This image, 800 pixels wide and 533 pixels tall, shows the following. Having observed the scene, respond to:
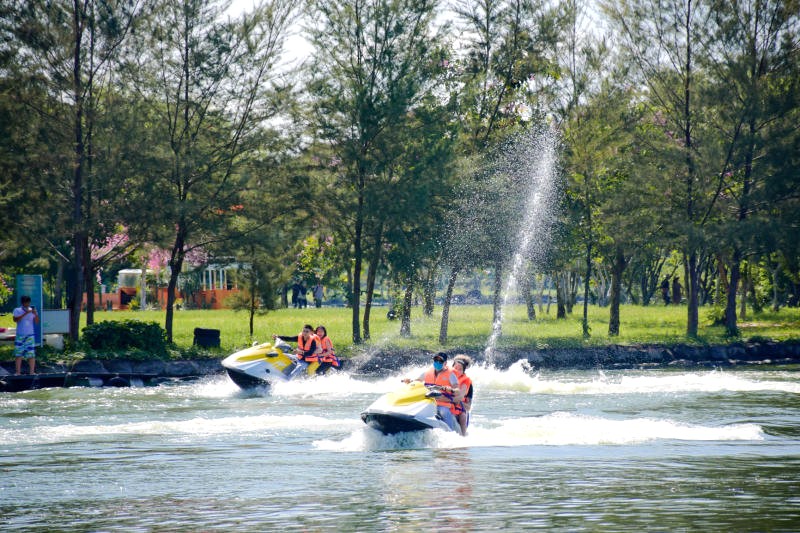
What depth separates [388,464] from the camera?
17.6 m

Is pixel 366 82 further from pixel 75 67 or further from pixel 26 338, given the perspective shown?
pixel 26 338

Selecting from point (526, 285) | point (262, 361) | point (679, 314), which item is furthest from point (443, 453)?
point (679, 314)

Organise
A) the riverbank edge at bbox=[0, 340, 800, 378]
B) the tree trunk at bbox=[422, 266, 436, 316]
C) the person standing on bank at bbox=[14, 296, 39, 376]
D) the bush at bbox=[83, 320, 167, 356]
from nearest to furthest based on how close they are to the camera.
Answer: the person standing on bank at bbox=[14, 296, 39, 376], the riverbank edge at bbox=[0, 340, 800, 378], the bush at bbox=[83, 320, 167, 356], the tree trunk at bbox=[422, 266, 436, 316]

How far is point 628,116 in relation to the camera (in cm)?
4456

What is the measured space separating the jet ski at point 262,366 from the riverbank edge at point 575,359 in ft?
17.6

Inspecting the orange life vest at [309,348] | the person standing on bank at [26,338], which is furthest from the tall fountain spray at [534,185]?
the person standing on bank at [26,338]

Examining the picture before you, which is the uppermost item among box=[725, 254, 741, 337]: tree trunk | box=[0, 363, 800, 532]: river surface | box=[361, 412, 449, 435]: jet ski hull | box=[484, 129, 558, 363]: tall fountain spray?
box=[484, 129, 558, 363]: tall fountain spray

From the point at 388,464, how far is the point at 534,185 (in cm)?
2662

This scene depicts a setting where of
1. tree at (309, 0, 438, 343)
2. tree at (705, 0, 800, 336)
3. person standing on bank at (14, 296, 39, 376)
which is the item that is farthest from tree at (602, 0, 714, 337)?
person standing on bank at (14, 296, 39, 376)

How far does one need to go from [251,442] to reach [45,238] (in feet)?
56.0

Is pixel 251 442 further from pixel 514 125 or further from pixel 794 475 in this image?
pixel 514 125

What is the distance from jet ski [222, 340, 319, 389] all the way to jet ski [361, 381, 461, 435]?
9238 millimetres

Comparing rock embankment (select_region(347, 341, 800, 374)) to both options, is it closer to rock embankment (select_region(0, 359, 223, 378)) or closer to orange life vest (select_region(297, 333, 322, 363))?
rock embankment (select_region(0, 359, 223, 378))

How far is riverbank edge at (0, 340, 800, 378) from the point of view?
33.5 m
